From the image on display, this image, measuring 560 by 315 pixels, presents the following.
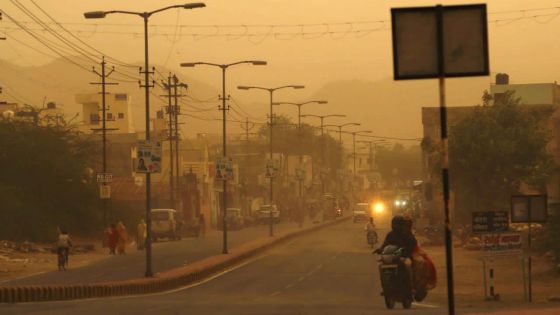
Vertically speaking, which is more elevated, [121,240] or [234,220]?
[234,220]

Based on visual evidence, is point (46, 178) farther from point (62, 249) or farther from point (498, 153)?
point (498, 153)

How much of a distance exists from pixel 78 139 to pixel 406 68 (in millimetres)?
73635

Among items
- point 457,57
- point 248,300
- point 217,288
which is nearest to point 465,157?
point 217,288

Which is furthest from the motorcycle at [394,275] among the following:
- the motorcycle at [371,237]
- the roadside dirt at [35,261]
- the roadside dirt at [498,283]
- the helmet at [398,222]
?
the motorcycle at [371,237]

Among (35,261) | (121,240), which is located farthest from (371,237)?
(35,261)

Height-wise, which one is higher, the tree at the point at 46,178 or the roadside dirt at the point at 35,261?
the tree at the point at 46,178

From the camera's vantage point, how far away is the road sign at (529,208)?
3259 centimetres

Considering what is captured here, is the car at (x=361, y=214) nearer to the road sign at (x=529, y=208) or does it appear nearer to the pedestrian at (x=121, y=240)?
the pedestrian at (x=121, y=240)

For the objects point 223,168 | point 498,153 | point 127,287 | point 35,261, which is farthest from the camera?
point 498,153

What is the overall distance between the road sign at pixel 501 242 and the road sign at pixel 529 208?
2842 mm

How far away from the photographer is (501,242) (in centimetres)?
2988

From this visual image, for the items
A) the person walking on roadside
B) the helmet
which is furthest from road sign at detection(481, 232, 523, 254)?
the person walking on roadside

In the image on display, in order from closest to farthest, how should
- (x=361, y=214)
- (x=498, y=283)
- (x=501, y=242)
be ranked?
(x=501, y=242)
(x=498, y=283)
(x=361, y=214)

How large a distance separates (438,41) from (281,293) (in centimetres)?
2436
